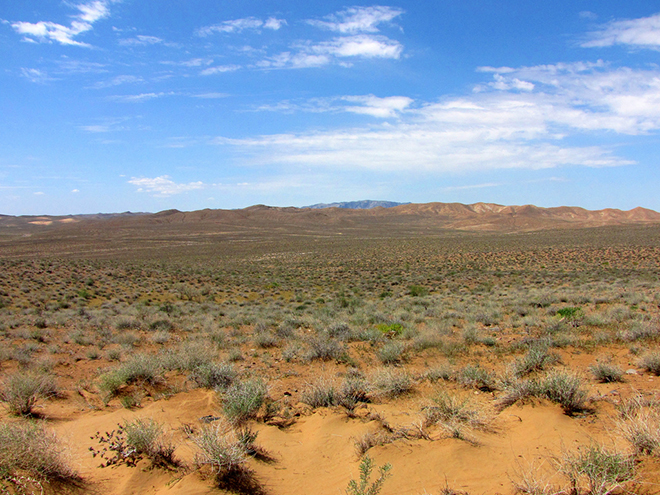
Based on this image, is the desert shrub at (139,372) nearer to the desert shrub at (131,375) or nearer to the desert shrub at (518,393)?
the desert shrub at (131,375)

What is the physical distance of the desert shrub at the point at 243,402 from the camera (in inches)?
178

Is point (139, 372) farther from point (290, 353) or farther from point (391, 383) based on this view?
point (391, 383)

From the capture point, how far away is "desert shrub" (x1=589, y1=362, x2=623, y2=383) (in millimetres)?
5305

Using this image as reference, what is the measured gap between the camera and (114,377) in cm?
572

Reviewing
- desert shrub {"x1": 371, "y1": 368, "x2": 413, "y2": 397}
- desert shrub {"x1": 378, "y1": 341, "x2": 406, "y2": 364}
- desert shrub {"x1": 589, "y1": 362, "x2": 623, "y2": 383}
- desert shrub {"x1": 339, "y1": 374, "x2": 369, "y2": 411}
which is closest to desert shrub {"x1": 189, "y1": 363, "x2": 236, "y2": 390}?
desert shrub {"x1": 339, "y1": 374, "x2": 369, "y2": 411}

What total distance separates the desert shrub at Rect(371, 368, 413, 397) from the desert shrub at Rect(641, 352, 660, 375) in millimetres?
3552

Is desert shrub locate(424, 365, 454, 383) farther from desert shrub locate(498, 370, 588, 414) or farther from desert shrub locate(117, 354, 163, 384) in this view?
desert shrub locate(117, 354, 163, 384)

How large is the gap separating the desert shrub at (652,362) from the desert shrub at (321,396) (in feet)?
15.5

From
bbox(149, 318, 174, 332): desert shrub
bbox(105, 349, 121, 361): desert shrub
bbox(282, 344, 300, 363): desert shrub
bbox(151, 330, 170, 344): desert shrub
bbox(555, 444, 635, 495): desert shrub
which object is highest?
bbox(555, 444, 635, 495): desert shrub

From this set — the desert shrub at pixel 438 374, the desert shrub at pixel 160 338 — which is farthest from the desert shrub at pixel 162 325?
the desert shrub at pixel 438 374

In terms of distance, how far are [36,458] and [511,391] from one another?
16.5 ft

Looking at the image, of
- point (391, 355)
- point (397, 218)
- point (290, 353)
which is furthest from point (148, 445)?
point (397, 218)

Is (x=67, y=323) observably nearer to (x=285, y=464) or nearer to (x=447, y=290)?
(x=285, y=464)

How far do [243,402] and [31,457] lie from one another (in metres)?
2.07
